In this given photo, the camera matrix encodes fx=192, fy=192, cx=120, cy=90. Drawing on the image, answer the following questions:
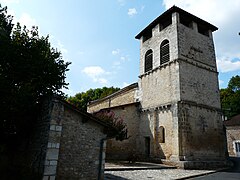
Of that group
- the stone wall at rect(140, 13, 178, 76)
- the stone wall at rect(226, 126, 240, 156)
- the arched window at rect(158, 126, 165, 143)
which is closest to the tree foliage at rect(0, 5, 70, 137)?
the arched window at rect(158, 126, 165, 143)

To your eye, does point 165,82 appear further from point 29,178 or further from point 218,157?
point 29,178

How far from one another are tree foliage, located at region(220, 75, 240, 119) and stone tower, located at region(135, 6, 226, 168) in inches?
717

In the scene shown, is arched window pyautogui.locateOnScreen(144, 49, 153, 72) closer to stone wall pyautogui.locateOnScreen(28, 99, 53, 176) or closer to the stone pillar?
stone wall pyautogui.locateOnScreen(28, 99, 53, 176)

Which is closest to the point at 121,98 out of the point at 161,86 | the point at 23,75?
the point at 161,86

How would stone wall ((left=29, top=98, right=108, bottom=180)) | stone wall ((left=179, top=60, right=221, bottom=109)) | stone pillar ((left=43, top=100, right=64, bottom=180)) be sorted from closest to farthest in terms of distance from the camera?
stone pillar ((left=43, top=100, right=64, bottom=180)) → stone wall ((left=29, top=98, right=108, bottom=180)) → stone wall ((left=179, top=60, right=221, bottom=109))

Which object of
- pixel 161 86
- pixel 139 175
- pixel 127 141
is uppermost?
pixel 161 86

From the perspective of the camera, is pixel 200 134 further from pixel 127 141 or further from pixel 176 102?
pixel 127 141

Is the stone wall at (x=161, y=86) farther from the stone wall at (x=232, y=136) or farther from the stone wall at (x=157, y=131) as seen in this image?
the stone wall at (x=232, y=136)

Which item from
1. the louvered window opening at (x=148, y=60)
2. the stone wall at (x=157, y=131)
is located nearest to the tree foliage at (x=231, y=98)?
the louvered window opening at (x=148, y=60)

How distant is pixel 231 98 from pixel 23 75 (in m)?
33.0

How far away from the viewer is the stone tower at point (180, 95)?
13484 mm

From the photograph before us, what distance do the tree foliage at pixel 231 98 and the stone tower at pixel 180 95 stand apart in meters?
18.2

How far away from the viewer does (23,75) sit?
26.9 feet

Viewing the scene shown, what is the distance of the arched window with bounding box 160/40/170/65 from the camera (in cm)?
1635
